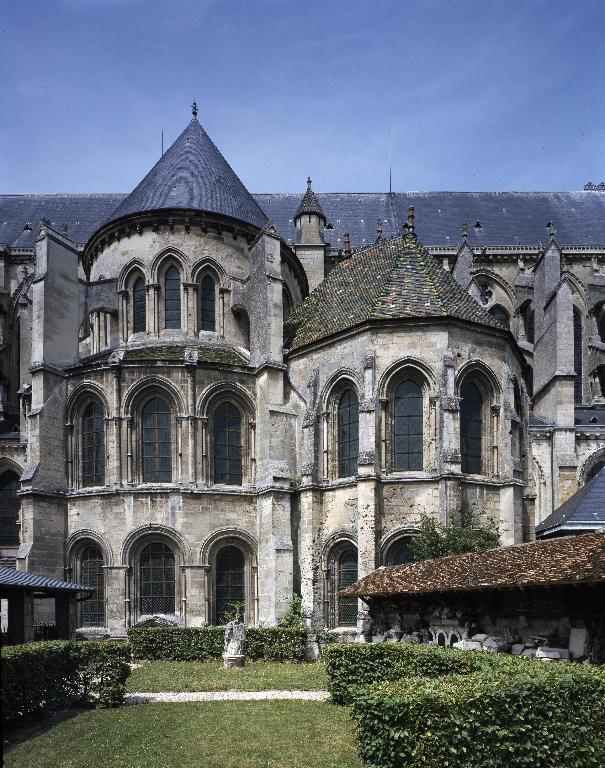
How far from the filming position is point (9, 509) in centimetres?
3419

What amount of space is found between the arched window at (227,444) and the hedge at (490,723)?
17936 millimetres

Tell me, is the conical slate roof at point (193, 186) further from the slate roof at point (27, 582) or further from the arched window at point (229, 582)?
the slate roof at point (27, 582)

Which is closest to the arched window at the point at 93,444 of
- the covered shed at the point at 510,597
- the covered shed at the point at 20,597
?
the covered shed at the point at 20,597

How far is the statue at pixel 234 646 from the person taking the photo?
20734mm

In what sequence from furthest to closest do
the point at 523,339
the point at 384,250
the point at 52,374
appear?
the point at 523,339, the point at 384,250, the point at 52,374

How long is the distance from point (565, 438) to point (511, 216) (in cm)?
1611

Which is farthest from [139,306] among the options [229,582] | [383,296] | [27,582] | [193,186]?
[27,582]

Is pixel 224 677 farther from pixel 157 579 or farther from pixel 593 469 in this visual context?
pixel 593 469

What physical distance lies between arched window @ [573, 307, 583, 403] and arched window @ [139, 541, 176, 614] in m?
21.6

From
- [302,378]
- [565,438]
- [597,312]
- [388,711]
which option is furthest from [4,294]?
[388,711]

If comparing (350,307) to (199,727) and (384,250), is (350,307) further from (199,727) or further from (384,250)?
(199,727)

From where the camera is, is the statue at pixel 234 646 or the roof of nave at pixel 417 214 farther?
the roof of nave at pixel 417 214

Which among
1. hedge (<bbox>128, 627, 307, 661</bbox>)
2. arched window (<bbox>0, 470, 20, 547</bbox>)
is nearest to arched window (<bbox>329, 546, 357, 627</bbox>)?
hedge (<bbox>128, 627, 307, 661</bbox>)

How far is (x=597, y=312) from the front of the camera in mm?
40344
